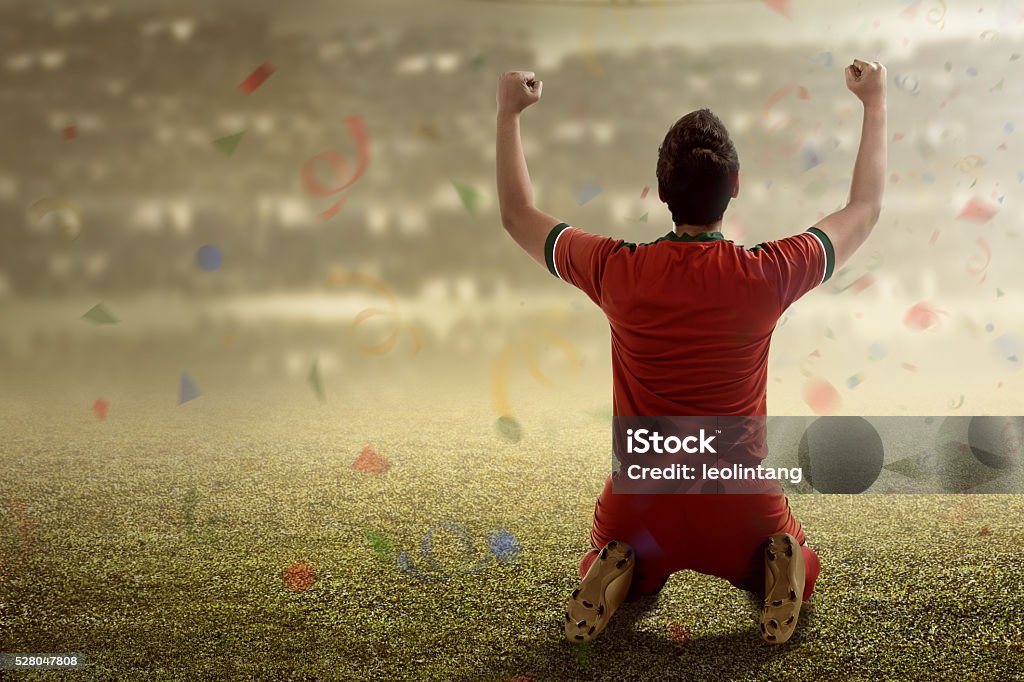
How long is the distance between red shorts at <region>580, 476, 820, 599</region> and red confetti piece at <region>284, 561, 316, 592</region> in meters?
0.56

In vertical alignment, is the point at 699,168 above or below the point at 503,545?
above

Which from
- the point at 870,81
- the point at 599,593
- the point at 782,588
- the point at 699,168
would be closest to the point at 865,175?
the point at 870,81

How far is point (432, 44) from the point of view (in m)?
3.19

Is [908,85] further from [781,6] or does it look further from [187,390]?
[187,390]

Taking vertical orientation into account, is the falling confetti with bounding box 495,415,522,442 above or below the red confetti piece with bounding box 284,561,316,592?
below

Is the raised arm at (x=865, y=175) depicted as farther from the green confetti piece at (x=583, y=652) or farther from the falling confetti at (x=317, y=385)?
the falling confetti at (x=317, y=385)

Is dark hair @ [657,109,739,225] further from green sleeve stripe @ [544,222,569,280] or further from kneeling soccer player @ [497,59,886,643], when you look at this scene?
green sleeve stripe @ [544,222,569,280]

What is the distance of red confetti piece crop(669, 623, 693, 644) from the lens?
124cm

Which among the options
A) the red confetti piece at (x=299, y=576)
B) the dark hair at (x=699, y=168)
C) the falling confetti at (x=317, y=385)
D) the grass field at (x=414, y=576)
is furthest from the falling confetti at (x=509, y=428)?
the dark hair at (x=699, y=168)

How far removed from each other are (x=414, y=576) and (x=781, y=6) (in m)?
2.31

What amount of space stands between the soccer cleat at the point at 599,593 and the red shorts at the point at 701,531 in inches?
1.6

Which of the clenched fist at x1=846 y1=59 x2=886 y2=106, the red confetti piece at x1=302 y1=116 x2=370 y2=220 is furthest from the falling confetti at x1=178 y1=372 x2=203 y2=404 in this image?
the clenched fist at x1=846 y1=59 x2=886 y2=106

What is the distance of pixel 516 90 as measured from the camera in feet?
3.96

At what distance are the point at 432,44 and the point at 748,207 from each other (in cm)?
130
